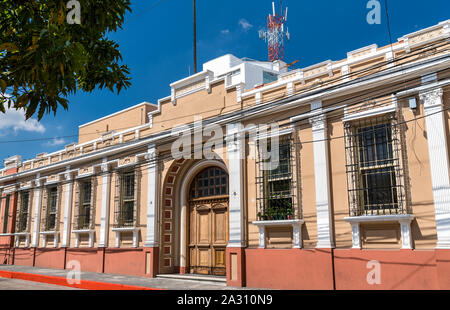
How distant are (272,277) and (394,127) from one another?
4.95 meters

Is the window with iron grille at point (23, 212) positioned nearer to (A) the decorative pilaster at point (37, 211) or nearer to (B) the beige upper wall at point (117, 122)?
(A) the decorative pilaster at point (37, 211)

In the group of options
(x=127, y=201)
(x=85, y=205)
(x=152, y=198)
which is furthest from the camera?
(x=85, y=205)

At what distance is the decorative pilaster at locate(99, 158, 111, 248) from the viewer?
16.3 m

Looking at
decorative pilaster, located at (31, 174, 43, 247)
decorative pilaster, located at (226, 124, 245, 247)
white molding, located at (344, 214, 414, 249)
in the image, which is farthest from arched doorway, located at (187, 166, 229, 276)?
decorative pilaster, located at (31, 174, 43, 247)

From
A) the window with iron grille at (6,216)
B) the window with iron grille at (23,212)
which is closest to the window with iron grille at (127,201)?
the window with iron grille at (23,212)

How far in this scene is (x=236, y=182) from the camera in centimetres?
1246

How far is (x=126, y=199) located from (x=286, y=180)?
7.16 meters

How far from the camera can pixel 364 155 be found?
10.5 m

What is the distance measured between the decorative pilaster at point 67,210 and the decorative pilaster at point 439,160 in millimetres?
14780

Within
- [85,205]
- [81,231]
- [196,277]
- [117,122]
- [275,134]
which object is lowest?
[196,277]

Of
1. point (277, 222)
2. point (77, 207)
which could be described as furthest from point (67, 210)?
point (277, 222)

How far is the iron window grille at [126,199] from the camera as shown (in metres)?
15.9

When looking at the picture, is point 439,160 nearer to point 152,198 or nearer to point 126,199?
point 152,198
